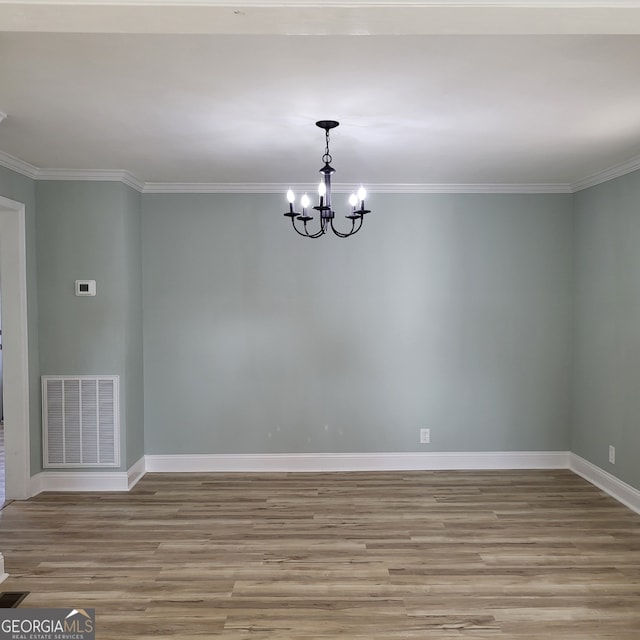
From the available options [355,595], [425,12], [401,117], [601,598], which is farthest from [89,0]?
[601,598]

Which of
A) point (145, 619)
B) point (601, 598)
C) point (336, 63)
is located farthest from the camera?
point (601, 598)

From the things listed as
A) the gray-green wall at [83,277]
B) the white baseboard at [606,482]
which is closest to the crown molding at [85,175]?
the gray-green wall at [83,277]

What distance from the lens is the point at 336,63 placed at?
2363mm

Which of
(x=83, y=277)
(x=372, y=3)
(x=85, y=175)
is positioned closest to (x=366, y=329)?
(x=83, y=277)

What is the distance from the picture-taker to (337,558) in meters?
3.34

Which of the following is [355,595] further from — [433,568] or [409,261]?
[409,261]

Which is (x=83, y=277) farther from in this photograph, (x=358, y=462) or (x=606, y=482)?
(x=606, y=482)

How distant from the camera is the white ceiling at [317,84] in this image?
1.54 metres

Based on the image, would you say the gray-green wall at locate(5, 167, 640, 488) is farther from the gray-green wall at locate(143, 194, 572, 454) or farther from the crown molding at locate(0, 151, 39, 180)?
the crown molding at locate(0, 151, 39, 180)

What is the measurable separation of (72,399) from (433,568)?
10.1ft

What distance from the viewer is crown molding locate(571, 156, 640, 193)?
4105 millimetres

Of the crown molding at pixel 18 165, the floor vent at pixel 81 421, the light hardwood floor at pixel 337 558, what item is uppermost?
the crown molding at pixel 18 165

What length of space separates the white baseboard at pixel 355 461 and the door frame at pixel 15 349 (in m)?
1.07

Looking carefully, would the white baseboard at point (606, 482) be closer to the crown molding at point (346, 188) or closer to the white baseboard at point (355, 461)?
the white baseboard at point (355, 461)
